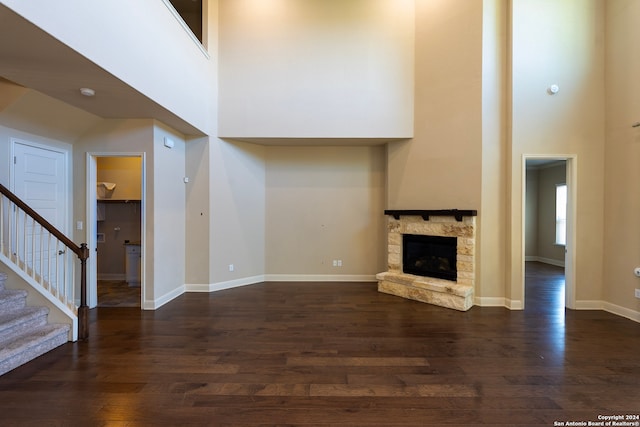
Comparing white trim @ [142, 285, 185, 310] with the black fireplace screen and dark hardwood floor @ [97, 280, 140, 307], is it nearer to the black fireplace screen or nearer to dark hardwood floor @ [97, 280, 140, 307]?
dark hardwood floor @ [97, 280, 140, 307]

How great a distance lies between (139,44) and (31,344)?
318 cm

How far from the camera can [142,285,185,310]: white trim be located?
4430mm

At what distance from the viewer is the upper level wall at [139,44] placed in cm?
229

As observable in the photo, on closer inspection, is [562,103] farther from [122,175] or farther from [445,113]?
[122,175]

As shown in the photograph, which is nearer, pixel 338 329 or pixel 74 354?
pixel 74 354

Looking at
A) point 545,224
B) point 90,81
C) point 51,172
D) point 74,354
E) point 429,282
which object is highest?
point 90,81

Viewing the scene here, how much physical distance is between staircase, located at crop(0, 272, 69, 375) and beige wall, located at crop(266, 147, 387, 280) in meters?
3.55

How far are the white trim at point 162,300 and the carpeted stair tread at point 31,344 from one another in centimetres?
114

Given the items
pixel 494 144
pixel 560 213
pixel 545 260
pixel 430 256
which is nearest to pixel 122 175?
pixel 430 256

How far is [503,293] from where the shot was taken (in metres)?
4.63

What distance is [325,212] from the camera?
621cm

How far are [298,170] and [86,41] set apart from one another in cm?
404

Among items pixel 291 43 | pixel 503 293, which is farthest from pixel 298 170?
pixel 503 293

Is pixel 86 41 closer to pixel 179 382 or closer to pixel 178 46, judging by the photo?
pixel 178 46
